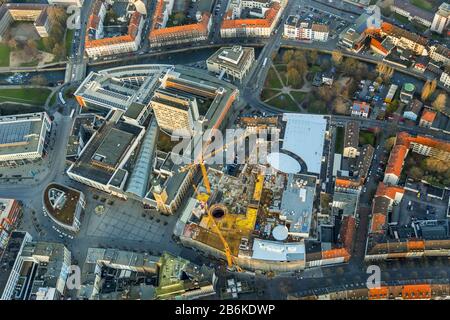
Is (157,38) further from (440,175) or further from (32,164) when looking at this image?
(440,175)

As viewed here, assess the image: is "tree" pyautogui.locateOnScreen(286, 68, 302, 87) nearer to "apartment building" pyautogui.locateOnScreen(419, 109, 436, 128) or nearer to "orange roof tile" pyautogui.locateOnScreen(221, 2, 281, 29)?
"orange roof tile" pyautogui.locateOnScreen(221, 2, 281, 29)

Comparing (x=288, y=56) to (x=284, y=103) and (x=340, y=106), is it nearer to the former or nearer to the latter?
(x=284, y=103)

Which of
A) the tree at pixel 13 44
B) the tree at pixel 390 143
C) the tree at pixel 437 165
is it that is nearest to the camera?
the tree at pixel 437 165

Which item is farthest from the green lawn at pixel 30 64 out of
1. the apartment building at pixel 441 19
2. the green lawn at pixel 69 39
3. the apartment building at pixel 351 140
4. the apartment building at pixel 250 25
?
the apartment building at pixel 441 19

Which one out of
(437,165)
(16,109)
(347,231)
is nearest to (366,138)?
(437,165)

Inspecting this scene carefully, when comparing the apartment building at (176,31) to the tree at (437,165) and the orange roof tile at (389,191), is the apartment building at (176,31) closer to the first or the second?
the orange roof tile at (389,191)

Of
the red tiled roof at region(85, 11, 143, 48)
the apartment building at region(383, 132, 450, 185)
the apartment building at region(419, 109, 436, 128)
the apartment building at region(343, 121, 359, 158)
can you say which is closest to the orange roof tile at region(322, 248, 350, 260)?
the apartment building at region(383, 132, 450, 185)
